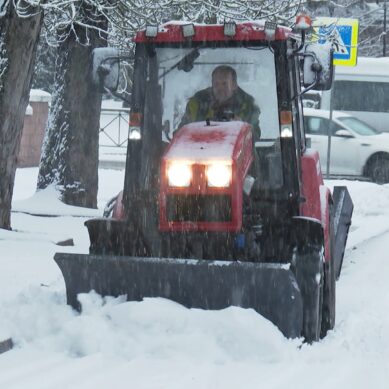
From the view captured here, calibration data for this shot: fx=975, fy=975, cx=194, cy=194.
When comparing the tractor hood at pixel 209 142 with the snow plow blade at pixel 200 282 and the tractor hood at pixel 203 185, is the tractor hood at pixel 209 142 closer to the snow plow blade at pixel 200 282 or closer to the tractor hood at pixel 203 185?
the tractor hood at pixel 203 185

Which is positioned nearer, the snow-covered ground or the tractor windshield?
the snow-covered ground

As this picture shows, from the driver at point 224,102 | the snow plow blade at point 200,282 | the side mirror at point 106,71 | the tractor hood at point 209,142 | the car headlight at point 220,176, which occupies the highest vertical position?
the side mirror at point 106,71

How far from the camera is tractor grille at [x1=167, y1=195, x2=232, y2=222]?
20.9ft

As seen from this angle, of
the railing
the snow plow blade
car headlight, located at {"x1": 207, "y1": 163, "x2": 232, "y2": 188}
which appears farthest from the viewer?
the railing

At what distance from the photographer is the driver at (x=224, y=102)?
274 inches

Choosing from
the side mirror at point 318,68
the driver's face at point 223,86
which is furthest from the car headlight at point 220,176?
the side mirror at point 318,68

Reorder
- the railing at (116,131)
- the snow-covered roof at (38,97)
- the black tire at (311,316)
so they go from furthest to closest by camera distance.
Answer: the railing at (116,131), the snow-covered roof at (38,97), the black tire at (311,316)

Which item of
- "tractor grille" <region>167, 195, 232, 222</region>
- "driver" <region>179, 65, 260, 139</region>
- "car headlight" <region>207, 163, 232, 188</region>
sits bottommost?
"tractor grille" <region>167, 195, 232, 222</region>

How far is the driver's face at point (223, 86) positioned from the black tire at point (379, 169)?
14.1m

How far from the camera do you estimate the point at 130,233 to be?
274 inches

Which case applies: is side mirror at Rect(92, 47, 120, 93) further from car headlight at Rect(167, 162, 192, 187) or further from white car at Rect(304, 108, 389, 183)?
white car at Rect(304, 108, 389, 183)

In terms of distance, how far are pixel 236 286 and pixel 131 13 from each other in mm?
7875

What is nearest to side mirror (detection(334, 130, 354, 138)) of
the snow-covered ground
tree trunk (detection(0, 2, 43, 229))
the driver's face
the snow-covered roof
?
the snow-covered roof

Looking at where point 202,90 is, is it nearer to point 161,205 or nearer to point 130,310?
point 161,205
